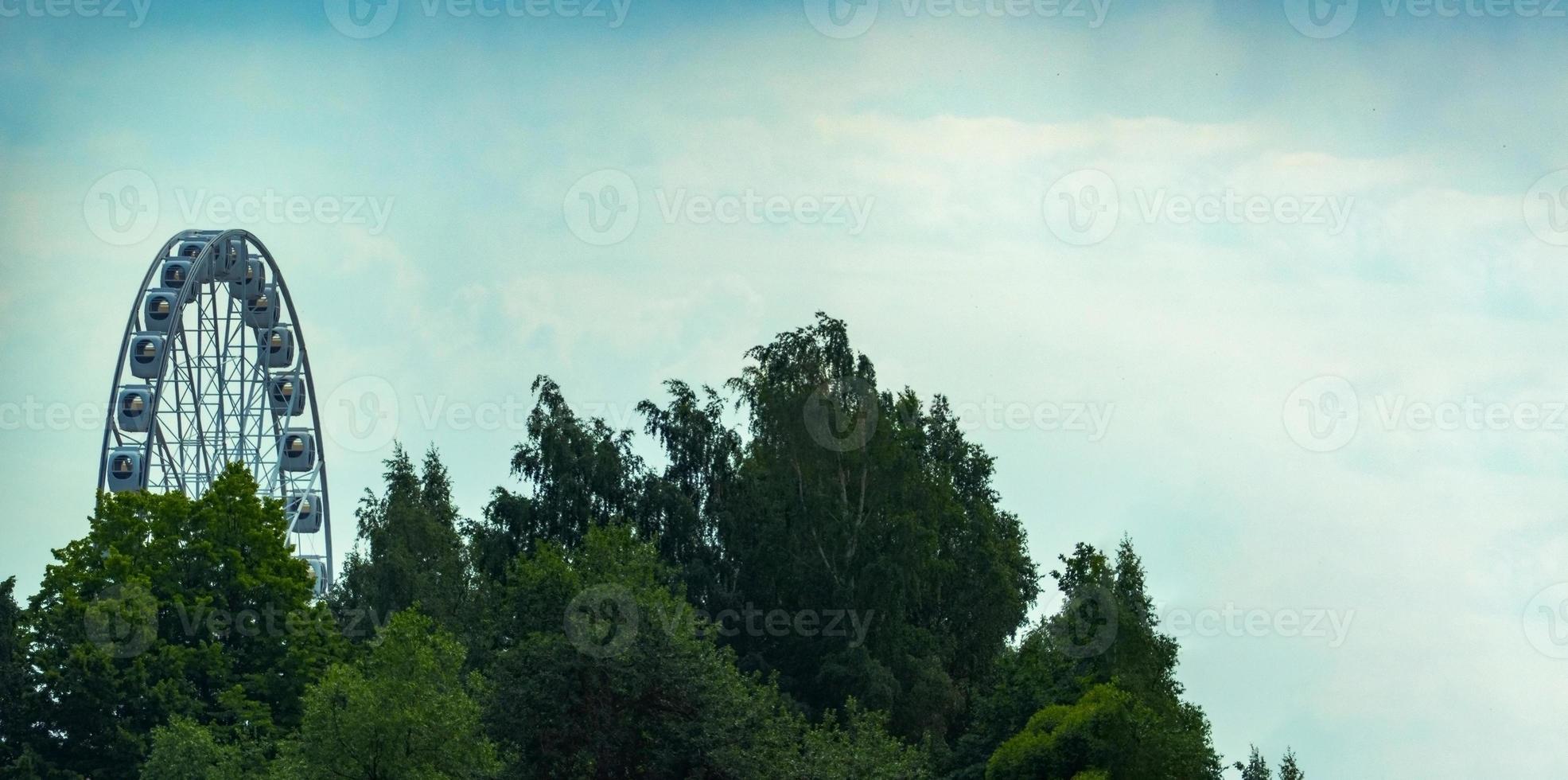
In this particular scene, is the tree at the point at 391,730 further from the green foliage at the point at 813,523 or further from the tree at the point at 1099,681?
the green foliage at the point at 813,523

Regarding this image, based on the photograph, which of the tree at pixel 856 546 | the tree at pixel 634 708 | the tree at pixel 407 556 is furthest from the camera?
the tree at pixel 407 556

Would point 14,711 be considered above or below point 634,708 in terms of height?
above

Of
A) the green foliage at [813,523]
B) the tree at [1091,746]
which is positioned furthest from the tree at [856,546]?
the tree at [1091,746]

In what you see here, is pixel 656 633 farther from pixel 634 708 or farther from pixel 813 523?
pixel 813 523

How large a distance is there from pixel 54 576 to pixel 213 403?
13.2 metres

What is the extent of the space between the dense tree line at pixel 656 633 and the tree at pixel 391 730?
0.27 feet

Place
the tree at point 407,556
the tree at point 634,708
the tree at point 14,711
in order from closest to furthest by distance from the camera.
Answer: the tree at point 634,708
the tree at point 14,711
the tree at point 407,556

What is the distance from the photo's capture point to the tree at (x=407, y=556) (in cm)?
9488

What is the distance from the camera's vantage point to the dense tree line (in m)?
54.9

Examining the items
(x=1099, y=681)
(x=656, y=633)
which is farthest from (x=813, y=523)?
(x=656, y=633)

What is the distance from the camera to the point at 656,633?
178 feet

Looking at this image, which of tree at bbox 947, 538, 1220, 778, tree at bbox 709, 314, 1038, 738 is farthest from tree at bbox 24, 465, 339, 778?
tree at bbox 947, 538, 1220, 778

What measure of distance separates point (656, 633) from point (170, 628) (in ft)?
82.4

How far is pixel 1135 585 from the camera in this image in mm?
63344
